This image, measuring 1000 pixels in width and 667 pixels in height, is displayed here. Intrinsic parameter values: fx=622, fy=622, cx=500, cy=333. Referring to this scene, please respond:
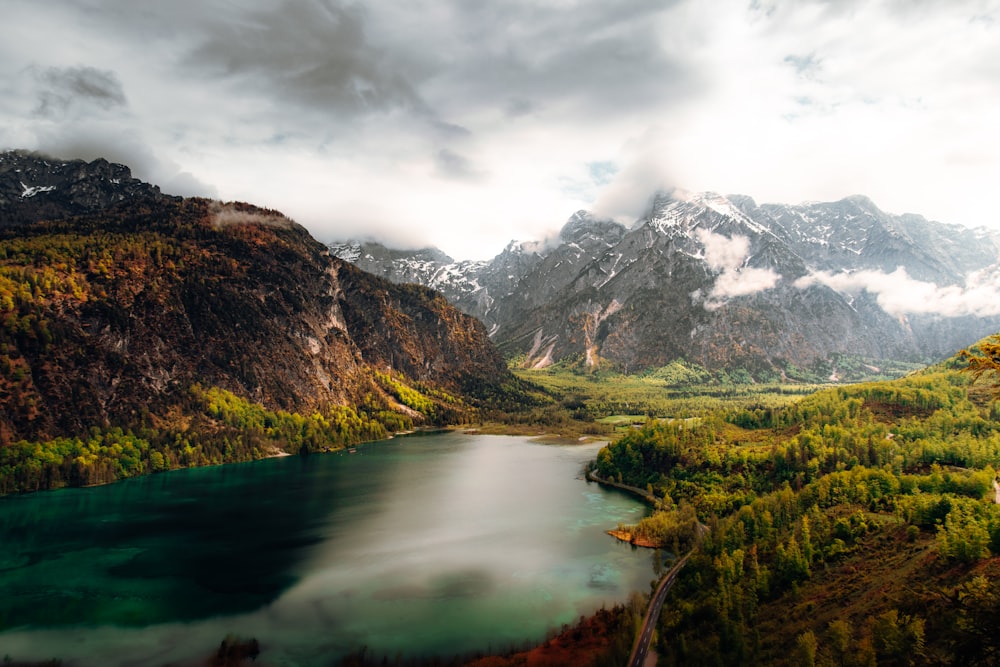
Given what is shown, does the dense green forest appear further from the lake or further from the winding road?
the lake

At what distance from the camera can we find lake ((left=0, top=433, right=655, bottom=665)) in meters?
58.9

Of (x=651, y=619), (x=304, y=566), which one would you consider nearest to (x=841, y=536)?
Answer: (x=651, y=619)

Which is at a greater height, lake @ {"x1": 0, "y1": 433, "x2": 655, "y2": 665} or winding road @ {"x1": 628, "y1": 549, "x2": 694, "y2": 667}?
lake @ {"x1": 0, "y1": 433, "x2": 655, "y2": 665}

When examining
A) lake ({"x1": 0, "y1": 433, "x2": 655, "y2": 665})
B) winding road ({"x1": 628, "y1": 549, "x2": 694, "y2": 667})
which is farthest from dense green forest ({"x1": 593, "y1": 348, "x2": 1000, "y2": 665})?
lake ({"x1": 0, "y1": 433, "x2": 655, "y2": 665})

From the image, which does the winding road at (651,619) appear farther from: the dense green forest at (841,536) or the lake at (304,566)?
the lake at (304,566)

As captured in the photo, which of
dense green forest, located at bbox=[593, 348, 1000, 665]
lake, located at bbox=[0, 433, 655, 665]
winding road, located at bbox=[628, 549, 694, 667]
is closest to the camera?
dense green forest, located at bbox=[593, 348, 1000, 665]

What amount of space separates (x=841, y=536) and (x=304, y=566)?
6437 centimetres

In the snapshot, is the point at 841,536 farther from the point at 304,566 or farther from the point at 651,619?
the point at 304,566

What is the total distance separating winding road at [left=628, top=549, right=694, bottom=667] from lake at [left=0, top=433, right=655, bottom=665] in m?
3.76

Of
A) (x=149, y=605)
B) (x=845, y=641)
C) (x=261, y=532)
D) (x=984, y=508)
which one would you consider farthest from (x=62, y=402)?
(x=984, y=508)

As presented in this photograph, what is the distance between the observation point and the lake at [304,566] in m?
58.9

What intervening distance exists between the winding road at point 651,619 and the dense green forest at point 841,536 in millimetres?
1305

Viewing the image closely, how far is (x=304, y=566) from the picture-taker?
7850 cm

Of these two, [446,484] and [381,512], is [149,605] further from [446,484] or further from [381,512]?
[446,484]
